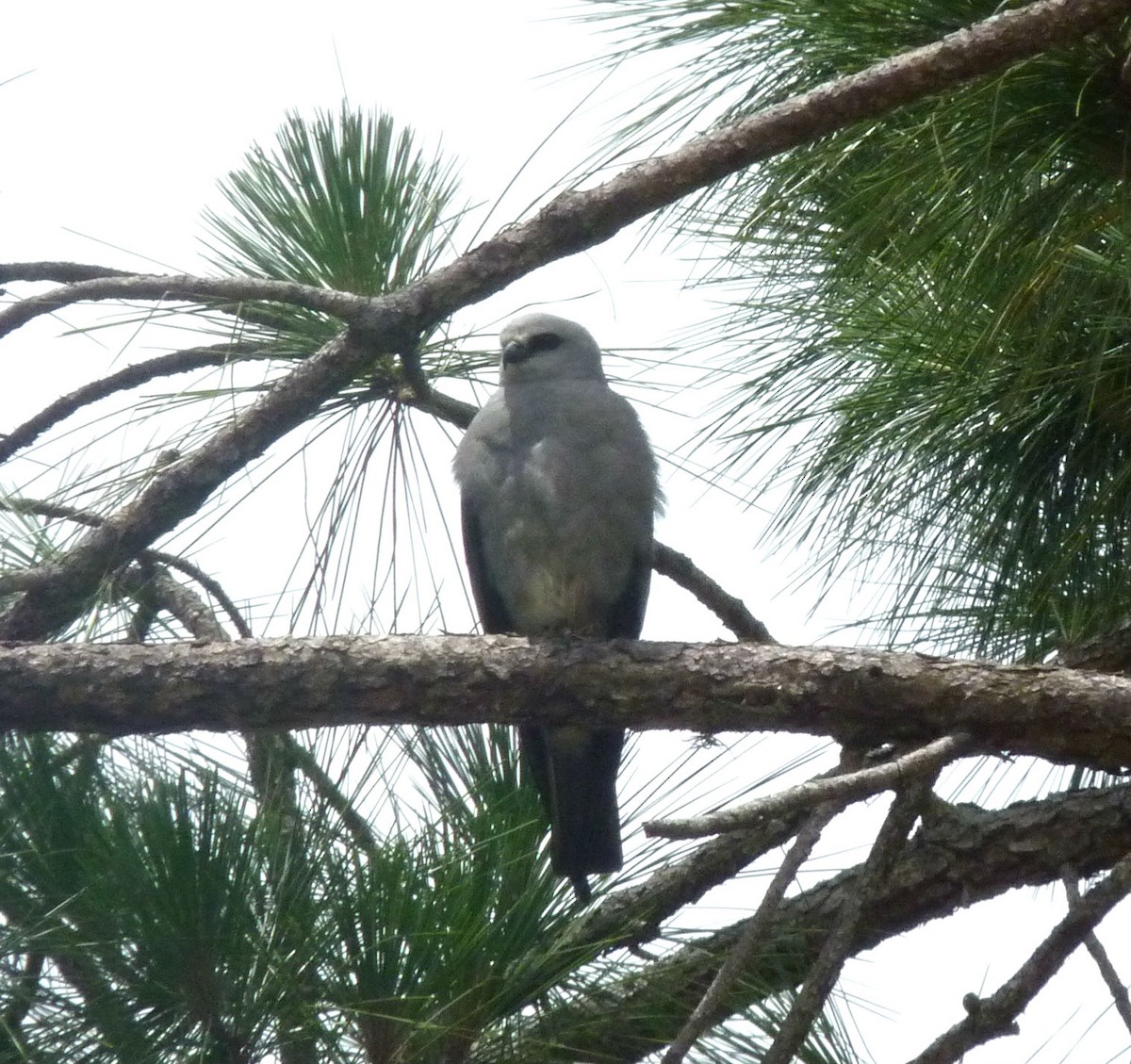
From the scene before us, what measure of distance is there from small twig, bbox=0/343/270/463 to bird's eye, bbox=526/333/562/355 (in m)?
1.08

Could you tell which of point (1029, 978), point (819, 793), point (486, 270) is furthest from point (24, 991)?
point (1029, 978)

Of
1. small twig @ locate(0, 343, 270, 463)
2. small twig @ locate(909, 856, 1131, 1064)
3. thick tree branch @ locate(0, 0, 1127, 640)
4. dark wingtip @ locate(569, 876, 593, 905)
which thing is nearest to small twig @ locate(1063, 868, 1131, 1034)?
small twig @ locate(909, 856, 1131, 1064)

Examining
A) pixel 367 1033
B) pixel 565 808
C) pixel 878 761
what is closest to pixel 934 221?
pixel 878 761

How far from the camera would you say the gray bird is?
335 cm

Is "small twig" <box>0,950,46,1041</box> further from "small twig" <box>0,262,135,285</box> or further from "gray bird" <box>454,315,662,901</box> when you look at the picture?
"gray bird" <box>454,315,662,901</box>

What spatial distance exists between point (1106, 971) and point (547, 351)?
1.97m

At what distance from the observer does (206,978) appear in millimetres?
1864

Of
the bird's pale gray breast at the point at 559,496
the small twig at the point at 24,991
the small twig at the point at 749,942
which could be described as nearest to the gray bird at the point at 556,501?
the bird's pale gray breast at the point at 559,496

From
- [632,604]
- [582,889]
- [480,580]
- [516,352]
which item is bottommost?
[582,889]

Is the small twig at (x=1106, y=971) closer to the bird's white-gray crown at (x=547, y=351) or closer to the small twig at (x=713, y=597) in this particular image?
the small twig at (x=713, y=597)

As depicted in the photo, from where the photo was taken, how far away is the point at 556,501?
335 centimetres

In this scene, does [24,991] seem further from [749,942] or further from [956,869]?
[956,869]

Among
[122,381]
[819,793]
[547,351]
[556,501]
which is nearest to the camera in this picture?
[819,793]

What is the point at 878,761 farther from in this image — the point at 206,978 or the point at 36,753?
the point at 36,753
